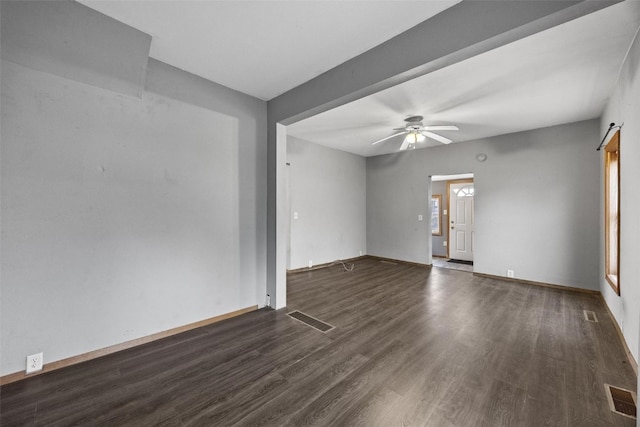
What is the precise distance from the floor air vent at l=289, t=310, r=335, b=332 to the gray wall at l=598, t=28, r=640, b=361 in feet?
8.02

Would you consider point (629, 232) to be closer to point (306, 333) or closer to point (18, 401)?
point (306, 333)

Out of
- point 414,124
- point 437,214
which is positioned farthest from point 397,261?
point 414,124

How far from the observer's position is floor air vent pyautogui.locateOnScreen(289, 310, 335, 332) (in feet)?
9.36

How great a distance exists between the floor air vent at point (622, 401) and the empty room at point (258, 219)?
1 cm

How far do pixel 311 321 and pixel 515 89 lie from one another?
3679mm

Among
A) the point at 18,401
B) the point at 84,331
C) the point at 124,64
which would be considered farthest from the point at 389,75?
the point at 18,401

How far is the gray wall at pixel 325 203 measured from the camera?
17.7 ft

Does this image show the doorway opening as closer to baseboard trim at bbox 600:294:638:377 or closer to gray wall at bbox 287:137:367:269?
gray wall at bbox 287:137:367:269

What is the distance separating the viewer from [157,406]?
1.72 m

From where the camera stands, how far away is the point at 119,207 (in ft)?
7.84

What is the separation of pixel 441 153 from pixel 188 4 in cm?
531

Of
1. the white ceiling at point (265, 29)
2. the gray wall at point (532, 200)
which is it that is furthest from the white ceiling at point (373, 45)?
the gray wall at point (532, 200)

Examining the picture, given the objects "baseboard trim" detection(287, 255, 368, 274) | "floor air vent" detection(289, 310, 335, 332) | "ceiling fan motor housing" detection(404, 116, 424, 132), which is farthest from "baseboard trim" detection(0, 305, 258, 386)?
"ceiling fan motor housing" detection(404, 116, 424, 132)

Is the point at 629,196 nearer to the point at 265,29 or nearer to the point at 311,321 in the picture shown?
the point at 311,321
